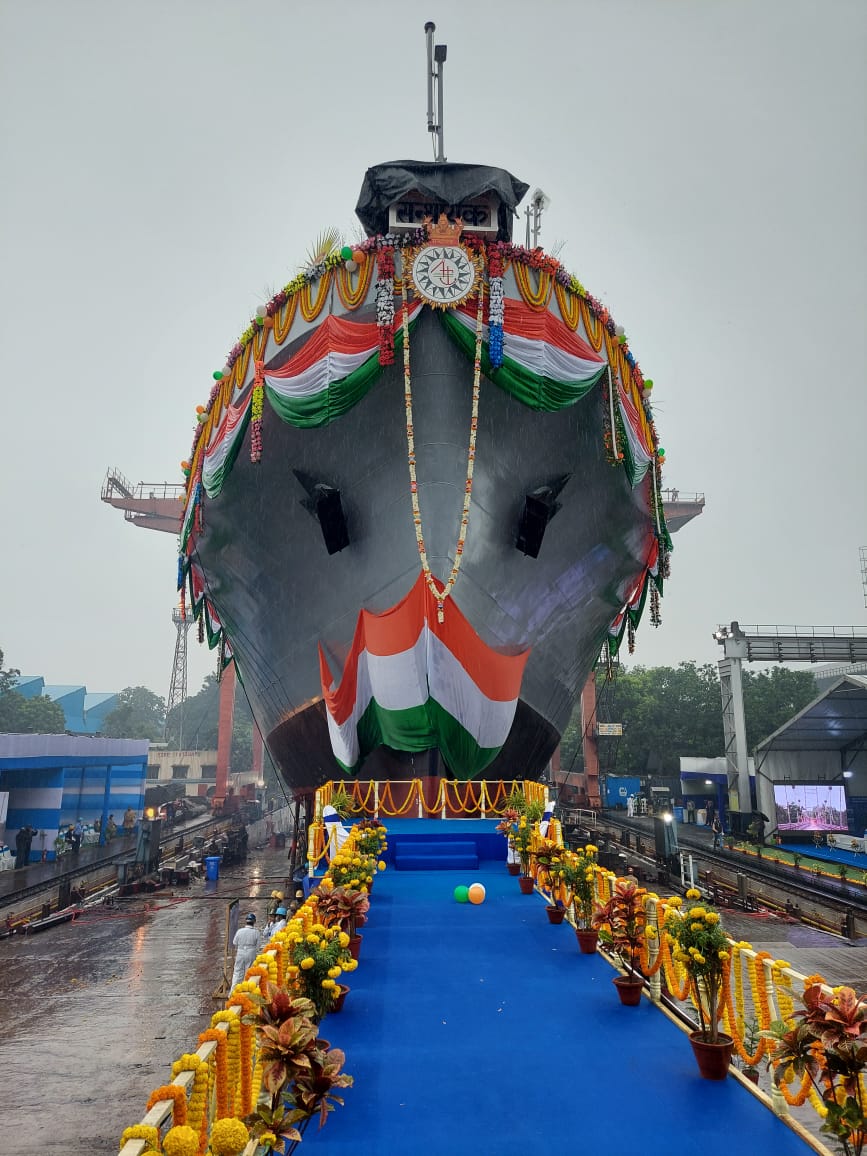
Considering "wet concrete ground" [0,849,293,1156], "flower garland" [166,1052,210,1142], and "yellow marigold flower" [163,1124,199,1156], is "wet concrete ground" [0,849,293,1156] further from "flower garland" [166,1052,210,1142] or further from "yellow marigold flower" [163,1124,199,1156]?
"yellow marigold flower" [163,1124,199,1156]

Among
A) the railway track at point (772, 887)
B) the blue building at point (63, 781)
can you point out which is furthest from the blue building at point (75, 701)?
the railway track at point (772, 887)

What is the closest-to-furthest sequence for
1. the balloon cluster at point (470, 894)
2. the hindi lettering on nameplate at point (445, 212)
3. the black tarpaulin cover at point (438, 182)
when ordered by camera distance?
the balloon cluster at point (470, 894), the black tarpaulin cover at point (438, 182), the hindi lettering on nameplate at point (445, 212)

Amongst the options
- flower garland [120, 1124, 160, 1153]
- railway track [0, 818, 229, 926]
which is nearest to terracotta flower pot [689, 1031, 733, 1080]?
flower garland [120, 1124, 160, 1153]

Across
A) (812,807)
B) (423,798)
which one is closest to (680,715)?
(812,807)

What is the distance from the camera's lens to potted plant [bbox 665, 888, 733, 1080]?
4.02 m

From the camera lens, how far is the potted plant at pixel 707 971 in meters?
4.02

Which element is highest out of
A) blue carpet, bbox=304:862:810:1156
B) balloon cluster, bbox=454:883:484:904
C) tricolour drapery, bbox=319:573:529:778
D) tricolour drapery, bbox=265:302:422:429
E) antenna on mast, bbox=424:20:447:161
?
antenna on mast, bbox=424:20:447:161

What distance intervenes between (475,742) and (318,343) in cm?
651

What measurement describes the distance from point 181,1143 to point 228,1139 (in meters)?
0.24

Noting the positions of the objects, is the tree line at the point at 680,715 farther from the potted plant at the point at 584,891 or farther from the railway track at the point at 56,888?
the potted plant at the point at 584,891

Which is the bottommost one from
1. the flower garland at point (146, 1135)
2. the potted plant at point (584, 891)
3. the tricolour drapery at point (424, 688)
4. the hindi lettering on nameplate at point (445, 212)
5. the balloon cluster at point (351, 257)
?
the potted plant at point (584, 891)

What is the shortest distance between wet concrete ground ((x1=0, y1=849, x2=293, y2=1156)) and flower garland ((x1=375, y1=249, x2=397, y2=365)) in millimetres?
9400

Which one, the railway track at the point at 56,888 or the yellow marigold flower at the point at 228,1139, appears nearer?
the yellow marigold flower at the point at 228,1139

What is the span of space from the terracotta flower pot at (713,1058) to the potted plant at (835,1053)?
0.67 meters
